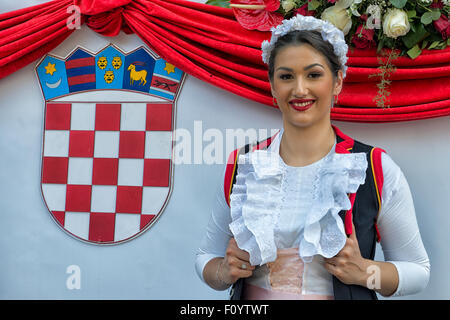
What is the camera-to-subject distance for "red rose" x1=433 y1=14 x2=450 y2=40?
1569 mm

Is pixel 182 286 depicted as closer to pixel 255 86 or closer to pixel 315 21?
pixel 255 86

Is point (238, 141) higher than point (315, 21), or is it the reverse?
point (315, 21)

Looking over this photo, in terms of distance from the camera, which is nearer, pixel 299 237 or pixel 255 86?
pixel 299 237

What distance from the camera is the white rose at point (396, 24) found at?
60.7 inches

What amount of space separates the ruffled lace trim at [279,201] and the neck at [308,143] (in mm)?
26

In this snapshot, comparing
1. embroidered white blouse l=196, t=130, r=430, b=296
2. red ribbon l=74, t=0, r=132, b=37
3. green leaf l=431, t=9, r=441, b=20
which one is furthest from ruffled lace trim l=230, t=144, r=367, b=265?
red ribbon l=74, t=0, r=132, b=37

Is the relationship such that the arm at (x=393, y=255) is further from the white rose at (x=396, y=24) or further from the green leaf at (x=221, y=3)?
the green leaf at (x=221, y=3)

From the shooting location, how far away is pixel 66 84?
2066 mm

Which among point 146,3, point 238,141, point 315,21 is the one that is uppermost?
point 146,3

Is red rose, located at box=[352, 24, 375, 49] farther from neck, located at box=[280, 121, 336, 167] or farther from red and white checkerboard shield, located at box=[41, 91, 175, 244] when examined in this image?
red and white checkerboard shield, located at box=[41, 91, 175, 244]

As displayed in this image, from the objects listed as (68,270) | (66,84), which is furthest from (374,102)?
(68,270)

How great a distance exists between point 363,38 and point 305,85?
0.61 metres

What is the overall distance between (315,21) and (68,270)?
4.95 ft

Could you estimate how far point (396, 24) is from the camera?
154 cm
